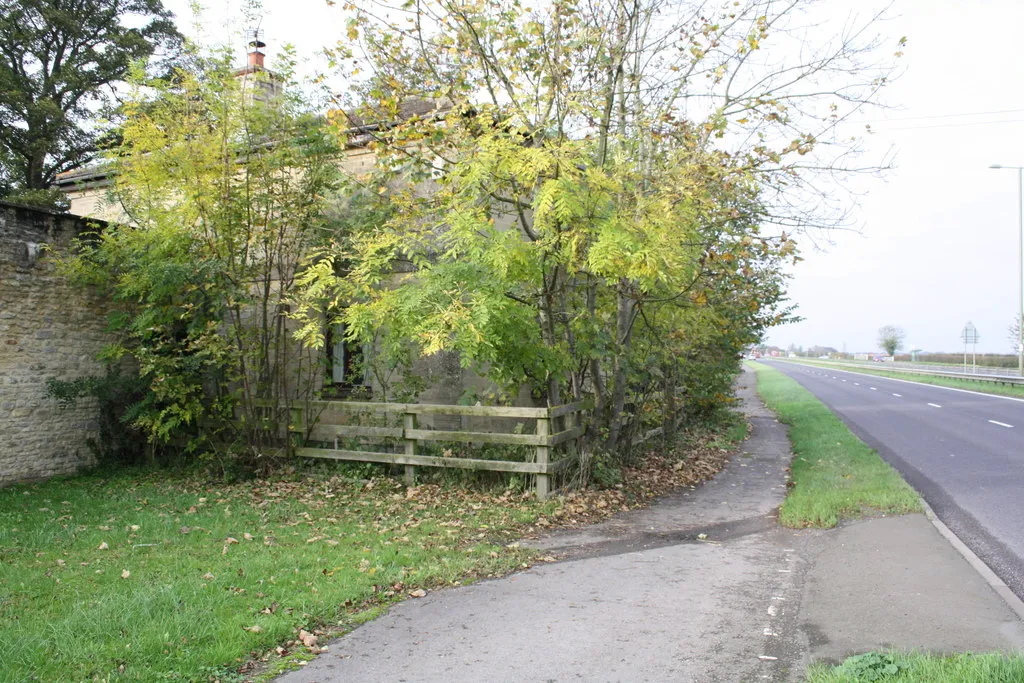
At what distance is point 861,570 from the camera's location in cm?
652

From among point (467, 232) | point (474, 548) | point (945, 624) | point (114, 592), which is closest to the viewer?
point (945, 624)

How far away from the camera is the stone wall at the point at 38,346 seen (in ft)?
35.5

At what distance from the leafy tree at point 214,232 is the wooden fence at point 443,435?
68 cm

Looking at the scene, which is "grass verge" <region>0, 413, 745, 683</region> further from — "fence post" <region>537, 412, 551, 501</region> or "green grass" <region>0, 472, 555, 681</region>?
"fence post" <region>537, 412, 551, 501</region>

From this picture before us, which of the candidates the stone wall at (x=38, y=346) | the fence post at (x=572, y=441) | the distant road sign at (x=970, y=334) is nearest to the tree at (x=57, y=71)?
the stone wall at (x=38, y=346)

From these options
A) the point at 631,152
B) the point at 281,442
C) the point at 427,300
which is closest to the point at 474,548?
the point at 427,300

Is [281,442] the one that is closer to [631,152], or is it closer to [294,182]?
[294,182]

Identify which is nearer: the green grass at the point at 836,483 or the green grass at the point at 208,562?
the green grass at the point at 208,562

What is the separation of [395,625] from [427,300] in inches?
162

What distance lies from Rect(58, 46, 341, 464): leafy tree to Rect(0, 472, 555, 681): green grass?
156 centimetres

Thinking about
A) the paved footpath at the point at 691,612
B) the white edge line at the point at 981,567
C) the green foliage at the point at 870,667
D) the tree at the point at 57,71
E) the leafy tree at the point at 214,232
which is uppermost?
the tree at the point at 57,71

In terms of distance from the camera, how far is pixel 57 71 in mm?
25219

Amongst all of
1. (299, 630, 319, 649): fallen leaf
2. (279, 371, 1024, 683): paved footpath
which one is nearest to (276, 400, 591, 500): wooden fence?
(279, 371, 1024, 683): paved footpath

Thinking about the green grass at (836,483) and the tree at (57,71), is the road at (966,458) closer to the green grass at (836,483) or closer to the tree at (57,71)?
the green grass at (836,483)
